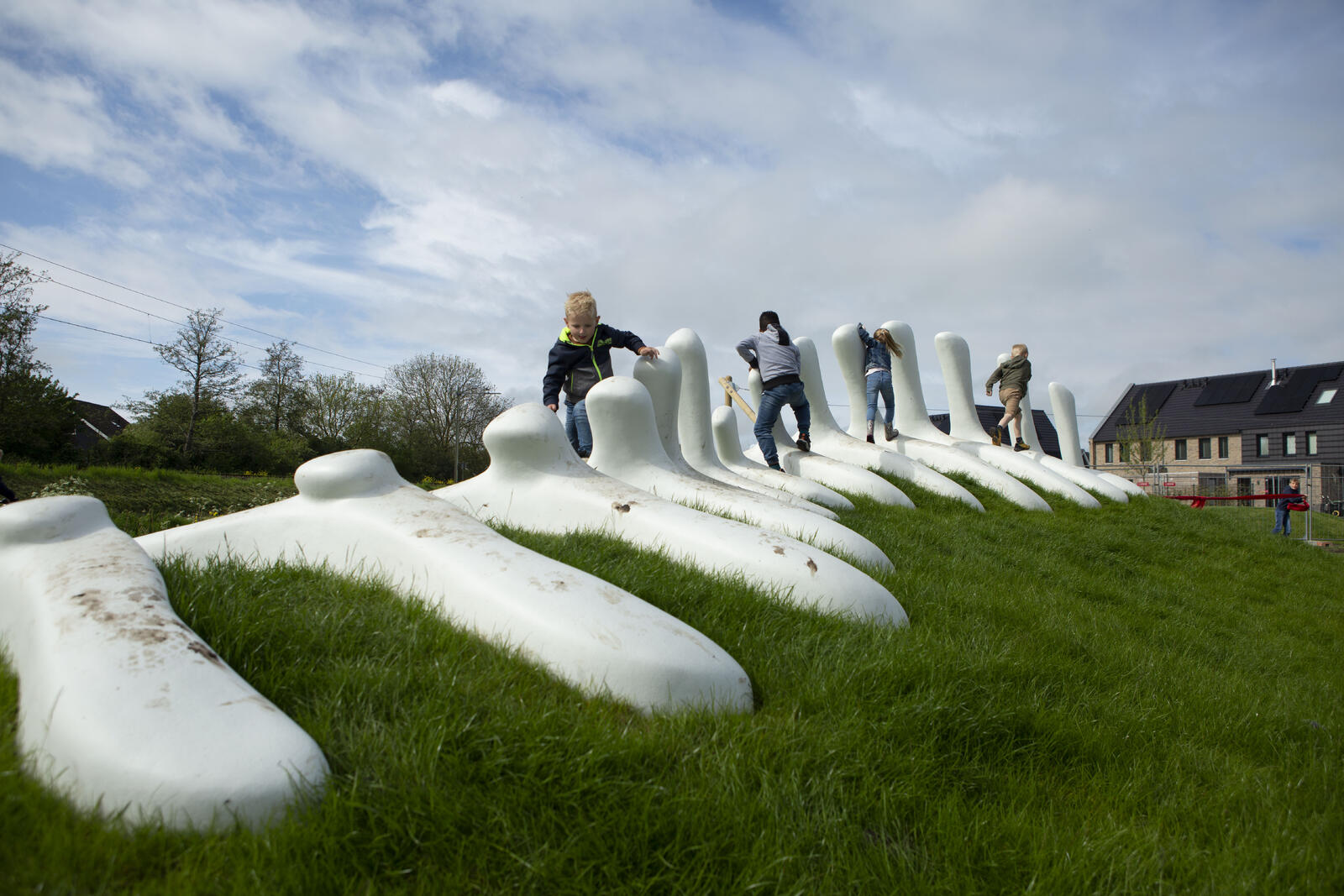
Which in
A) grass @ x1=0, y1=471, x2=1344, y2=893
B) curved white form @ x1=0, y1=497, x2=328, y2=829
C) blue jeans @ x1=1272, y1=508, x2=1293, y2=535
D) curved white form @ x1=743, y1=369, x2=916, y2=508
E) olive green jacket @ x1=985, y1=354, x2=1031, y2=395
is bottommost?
blue jeans @ x1=1272, y1=508, x2=1293, y2=535

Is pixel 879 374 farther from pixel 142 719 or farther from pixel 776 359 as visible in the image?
pixel 142 719

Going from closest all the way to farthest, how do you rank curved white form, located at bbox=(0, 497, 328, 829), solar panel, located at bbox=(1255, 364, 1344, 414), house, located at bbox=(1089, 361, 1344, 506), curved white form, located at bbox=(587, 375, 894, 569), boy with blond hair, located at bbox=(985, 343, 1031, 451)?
1. curved white form, located at bbox=(0, 497, 328, 829)
2. curved white form, located at bbox=(587, 375, 894, 569)
3. boy with blond hair, located at bbox=(985, 343, 1031, 451)
4. house, located at bbox=(1089, 361, 1344, 506)
5. solar panel, located at bbox=(1255, 364, 1344, 414)

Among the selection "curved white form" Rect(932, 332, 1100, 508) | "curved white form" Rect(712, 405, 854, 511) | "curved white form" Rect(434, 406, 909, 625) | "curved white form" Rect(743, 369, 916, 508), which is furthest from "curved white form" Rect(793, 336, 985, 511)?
"curved white form" Rect(434, 406, 909, 625)

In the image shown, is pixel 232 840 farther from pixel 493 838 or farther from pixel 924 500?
pixel 924 500

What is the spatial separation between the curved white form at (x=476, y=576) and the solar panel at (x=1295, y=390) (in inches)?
1960

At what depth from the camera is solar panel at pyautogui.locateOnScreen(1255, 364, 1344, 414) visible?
40.0 m

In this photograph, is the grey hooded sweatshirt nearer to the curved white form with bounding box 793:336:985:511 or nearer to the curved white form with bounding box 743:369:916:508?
the curved white form with bounding box 743:369:916:508

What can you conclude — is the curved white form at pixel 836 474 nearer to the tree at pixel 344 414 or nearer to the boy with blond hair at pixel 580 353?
the boy with blond hair at pixel 580 353

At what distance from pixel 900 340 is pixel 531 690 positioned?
11391mm

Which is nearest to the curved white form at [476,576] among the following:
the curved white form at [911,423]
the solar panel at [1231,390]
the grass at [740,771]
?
the grass at [740,771]

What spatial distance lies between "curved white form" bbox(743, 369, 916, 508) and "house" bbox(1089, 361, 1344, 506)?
27485mm

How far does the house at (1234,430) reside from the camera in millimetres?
36312

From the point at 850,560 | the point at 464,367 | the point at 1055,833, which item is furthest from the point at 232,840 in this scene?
the point at 464,367

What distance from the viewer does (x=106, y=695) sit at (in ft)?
5.52
